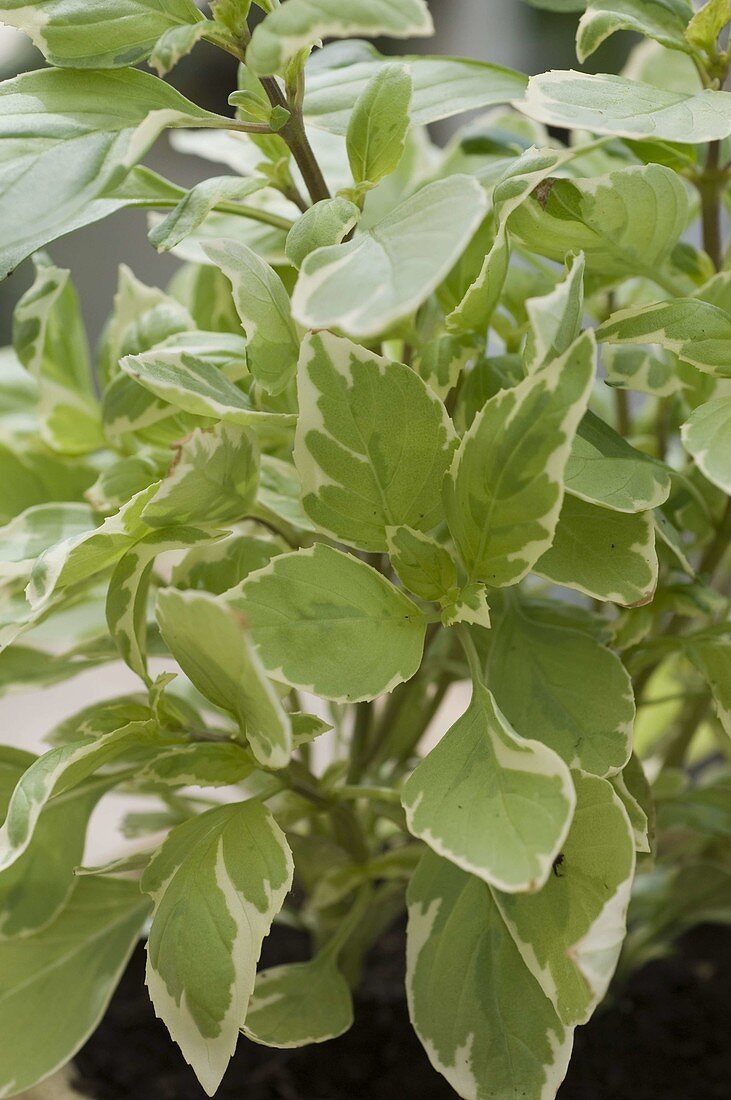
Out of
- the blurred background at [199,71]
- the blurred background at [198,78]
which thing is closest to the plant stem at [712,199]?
the blurred background at [199,71]

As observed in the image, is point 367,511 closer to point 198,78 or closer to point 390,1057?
point 390,1057

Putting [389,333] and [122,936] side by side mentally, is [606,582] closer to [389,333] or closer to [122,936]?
[389,333]

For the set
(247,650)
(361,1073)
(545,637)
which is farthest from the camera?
(361,1073)

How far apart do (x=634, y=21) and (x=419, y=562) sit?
0.17 m

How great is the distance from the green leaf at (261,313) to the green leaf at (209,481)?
19 mm

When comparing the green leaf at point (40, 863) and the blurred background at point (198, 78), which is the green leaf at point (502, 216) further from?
the blurred background at point (198, 78)

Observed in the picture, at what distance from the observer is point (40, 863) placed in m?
0.37

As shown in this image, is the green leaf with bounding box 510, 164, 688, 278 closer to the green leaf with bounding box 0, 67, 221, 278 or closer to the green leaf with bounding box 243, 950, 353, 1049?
the green leaf with bounding box 0, 67, 221, 278

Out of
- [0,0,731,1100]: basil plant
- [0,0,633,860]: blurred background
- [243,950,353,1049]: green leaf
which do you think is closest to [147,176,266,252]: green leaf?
[0,0,731,1100]: basil plant

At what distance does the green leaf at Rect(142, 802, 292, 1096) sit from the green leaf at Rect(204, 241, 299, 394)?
129 millimetres

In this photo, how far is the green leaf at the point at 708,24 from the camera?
33 cm

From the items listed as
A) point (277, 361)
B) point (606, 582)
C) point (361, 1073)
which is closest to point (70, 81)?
point (277, 361)

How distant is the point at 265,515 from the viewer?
35 cm

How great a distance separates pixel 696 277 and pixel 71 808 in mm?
298
